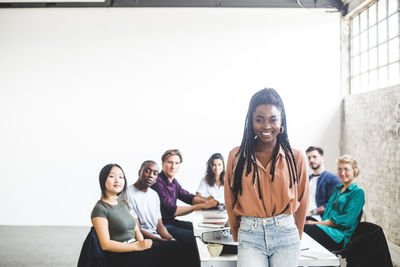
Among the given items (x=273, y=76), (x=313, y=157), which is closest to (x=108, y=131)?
(x=273, y=76)

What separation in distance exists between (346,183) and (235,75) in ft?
11.8

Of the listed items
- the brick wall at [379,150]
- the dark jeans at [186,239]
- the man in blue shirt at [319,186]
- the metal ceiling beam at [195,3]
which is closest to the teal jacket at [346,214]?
the man in blue shirt at [319,186]

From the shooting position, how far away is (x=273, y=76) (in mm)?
7273

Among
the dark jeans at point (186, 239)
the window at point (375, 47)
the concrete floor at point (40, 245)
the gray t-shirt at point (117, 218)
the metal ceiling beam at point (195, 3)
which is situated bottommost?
the concrete floor at point (40, 245)

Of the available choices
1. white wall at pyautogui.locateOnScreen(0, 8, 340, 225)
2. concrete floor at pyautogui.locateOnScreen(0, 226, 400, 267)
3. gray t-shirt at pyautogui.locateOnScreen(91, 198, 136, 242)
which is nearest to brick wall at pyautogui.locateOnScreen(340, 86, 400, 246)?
concrete floor at pyautogui.locateOnScreen(0, 226, 400, 267)

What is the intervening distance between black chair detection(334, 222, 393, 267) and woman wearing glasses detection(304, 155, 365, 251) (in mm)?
220

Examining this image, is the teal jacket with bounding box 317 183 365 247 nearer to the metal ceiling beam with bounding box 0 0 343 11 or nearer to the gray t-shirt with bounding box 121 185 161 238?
the gray t-shirt with bounding box 121 185 161 238

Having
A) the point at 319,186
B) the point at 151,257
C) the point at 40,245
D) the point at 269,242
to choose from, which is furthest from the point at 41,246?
the point at 269,242

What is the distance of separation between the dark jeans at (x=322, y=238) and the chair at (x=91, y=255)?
1899 mm

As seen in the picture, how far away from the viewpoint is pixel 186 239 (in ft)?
14.0

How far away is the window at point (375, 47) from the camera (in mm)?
5652

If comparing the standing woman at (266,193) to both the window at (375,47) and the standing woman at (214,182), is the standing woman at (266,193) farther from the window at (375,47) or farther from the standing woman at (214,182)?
the window at (375,47)

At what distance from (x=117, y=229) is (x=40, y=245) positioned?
10.3 ft

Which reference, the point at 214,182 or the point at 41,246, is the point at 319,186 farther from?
the point at 41,246
